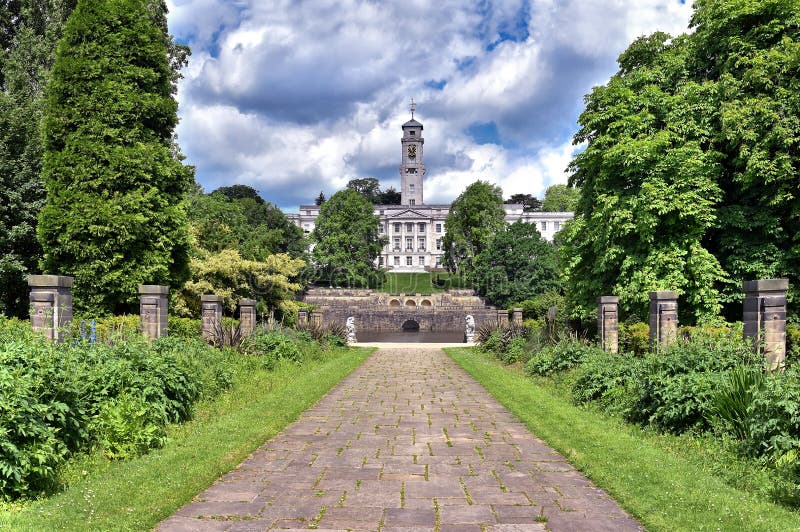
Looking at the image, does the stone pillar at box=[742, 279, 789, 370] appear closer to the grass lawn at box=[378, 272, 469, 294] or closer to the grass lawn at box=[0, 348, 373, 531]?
the grass lawn at box=[0, 348, 373, 531]

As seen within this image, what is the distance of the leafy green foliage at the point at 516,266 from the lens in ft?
157

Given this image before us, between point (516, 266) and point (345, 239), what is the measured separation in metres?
18.8

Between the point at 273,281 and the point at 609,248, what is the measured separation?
50.6 feet

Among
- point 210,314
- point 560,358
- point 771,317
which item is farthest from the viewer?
point 210,314

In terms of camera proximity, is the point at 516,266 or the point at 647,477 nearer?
the point at 647,477

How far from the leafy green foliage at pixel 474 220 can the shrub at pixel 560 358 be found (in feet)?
148

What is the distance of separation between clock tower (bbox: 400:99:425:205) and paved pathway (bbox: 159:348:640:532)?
315 ft

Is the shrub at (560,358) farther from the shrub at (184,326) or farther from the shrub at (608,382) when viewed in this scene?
the shrub at (184,326)

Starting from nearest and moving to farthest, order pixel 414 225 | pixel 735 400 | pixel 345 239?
pixel 735 400, pixel 345 239, pixel 414 225

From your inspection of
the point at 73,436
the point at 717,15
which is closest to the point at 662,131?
the point at 717,15

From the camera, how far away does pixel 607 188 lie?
707 inches

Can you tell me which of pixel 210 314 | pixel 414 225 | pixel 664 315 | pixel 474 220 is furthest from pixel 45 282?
pixel 414 225

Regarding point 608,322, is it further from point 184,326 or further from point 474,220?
point 474,220

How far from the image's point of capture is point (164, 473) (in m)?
5.15
